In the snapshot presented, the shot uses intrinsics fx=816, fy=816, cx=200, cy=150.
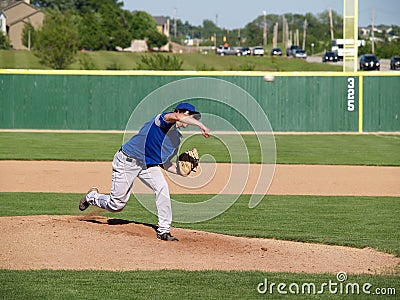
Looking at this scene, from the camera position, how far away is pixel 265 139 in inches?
1232

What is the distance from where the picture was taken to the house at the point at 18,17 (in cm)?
10906

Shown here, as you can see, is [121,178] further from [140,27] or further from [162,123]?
[140,27]

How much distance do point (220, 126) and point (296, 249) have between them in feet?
79.0

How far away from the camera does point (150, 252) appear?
9.15 meters

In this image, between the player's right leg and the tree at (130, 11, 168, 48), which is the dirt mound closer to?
the player's right leg

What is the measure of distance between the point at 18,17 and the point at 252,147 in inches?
3747

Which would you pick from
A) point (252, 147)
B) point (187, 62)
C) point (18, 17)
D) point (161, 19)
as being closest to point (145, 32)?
point (18, 17)

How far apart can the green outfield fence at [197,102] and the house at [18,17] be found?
252ft

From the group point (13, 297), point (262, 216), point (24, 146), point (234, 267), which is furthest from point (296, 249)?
point (24, 146)

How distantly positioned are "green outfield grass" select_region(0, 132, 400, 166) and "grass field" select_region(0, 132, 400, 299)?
52 mm

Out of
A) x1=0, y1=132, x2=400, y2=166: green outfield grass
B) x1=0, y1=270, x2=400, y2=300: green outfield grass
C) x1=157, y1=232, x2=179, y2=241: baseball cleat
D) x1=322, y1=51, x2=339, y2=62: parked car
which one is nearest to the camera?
x1=0, y1=270, x2=400, y2=300: green outfield grass

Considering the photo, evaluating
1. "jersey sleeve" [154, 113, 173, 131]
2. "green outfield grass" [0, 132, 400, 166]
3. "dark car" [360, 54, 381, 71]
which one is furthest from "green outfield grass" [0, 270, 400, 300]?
"dark car" [360, 54, 381, 71]

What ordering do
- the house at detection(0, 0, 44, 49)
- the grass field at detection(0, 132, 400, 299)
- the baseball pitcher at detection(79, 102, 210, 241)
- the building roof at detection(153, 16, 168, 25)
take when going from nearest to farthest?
the grass field at detection(0, 132, 400, 299), the baseball pitcher at detection(79, 102, 210, 241), the house at detection(0, 0, 44, 49), the building roof at detection(153, 16, 168, 25)

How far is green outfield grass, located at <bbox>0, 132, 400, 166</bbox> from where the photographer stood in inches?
865
